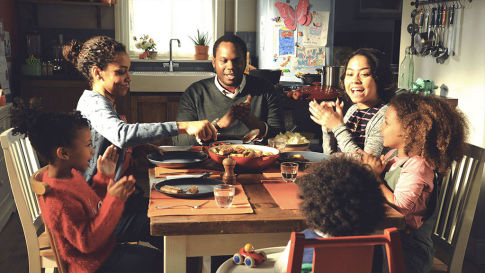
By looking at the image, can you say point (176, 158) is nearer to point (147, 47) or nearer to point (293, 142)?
point (293, 142)

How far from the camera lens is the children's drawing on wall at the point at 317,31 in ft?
15.8

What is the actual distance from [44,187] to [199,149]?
1.00 meters

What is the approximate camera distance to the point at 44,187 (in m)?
1.39

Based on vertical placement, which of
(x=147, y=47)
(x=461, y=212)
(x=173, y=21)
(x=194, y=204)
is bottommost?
(x=461, y=212)

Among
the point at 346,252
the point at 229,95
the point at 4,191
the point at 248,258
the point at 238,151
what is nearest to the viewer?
the point at 346,252

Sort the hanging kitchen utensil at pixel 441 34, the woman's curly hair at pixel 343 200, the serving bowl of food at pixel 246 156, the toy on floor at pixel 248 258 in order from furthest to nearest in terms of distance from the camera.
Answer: the hanging kitchen utensil at pixel 441 34
the serving bowl of food at pixel 246 156
the toy on floor at pixel 248 258
the woman's curly hair at pixel 343 200

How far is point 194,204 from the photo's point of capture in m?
1.50

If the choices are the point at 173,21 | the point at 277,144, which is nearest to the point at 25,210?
the point at 277,144

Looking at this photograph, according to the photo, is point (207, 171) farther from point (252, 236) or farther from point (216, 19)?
point (216, 19)

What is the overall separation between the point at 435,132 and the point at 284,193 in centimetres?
56

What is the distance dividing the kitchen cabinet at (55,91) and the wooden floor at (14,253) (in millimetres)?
1362

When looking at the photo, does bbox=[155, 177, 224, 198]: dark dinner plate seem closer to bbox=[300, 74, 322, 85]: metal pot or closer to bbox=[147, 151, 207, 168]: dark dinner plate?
bbox=[147, 151, 207, 168]: dark dinner plate

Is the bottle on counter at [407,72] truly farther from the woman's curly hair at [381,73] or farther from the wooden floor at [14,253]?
the woman's curly hair at [381,73]

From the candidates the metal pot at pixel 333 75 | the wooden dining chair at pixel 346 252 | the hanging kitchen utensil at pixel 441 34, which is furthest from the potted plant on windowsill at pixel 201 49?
the wooden dining chair at pixel 346 252
